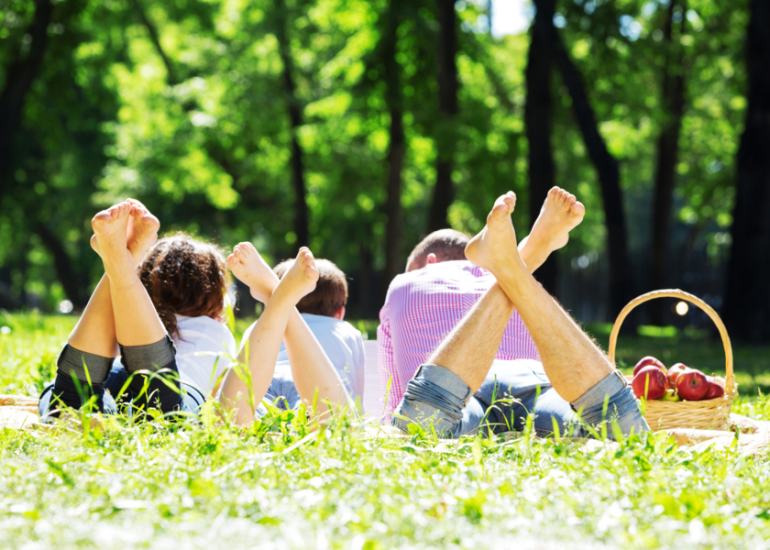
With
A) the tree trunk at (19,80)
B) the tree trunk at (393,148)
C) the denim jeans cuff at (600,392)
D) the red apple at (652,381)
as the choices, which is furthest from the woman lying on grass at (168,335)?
the tree trunk at (393,148)

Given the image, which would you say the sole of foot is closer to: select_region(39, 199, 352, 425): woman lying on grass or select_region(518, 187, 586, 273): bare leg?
select_region(39, 199, 352, 425): woman lying on grass

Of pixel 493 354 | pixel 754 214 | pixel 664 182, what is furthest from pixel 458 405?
pixel 664 182

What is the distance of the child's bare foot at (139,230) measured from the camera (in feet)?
8.20

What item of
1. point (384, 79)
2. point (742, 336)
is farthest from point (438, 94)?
point (742, 336)

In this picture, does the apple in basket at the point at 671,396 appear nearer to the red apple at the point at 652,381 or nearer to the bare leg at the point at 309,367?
the red apple at the point at 652,381

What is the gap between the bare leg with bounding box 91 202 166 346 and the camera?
2.33m

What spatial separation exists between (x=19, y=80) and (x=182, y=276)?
9.49 meters

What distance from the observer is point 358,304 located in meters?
24.9

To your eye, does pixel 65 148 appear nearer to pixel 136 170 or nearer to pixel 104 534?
pixel 136 170

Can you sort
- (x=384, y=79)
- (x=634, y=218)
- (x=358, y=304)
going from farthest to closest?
(x=634, y=218), (x=358, y=304), (x=384, y=79)

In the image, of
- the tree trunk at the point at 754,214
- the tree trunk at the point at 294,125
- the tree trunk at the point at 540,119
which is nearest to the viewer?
the tree trunk at the point at 754,214

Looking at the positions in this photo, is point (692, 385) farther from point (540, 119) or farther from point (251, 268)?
point (540, 119)

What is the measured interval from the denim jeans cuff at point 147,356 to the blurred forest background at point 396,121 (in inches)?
312

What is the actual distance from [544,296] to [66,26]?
11985 millimetres
